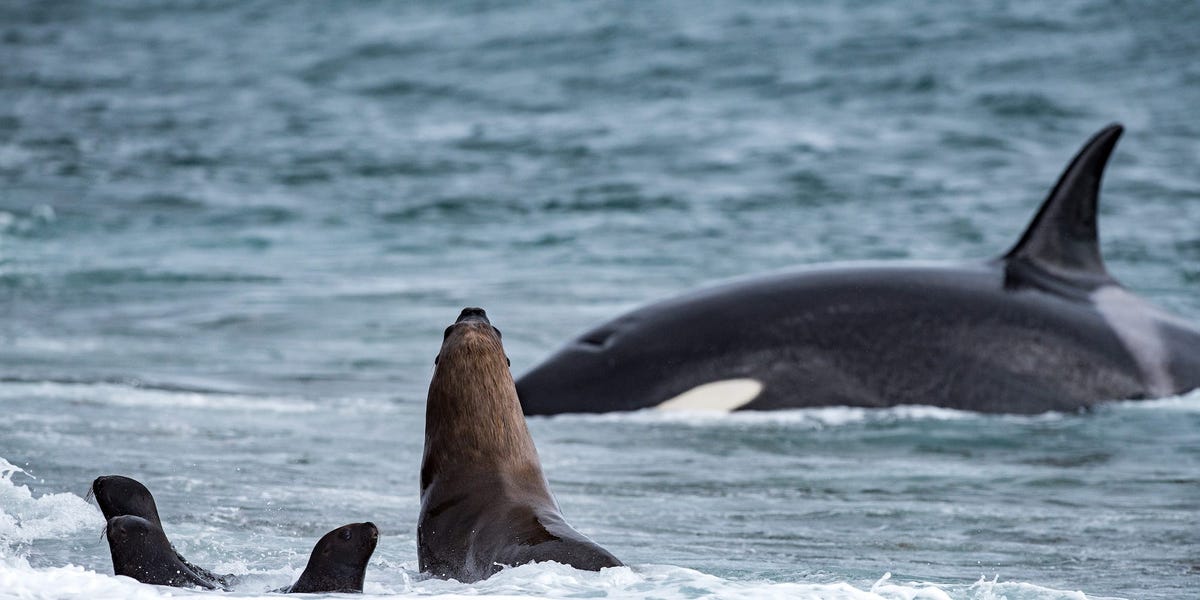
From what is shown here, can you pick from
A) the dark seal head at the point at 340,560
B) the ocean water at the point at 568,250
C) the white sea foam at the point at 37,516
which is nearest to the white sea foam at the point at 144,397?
the ocean water at the point at 568,250

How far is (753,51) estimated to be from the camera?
104ft

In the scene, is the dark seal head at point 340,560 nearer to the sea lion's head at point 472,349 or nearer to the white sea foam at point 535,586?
the white sea foam at point 535,586

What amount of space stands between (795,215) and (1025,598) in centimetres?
1397

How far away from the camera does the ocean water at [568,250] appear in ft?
20.4

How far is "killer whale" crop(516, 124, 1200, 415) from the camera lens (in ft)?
29.5

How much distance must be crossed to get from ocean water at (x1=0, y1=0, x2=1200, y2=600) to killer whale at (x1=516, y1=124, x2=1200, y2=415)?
0.21 metres

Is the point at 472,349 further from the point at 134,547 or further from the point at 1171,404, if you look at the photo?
the point at 1171,404

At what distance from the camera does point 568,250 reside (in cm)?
1633

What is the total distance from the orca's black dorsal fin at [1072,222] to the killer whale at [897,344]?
1 cm

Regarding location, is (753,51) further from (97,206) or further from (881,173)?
(97,206)

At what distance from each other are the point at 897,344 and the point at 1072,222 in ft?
4.17

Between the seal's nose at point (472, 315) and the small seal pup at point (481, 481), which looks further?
the seal's nose at point (472, 315)

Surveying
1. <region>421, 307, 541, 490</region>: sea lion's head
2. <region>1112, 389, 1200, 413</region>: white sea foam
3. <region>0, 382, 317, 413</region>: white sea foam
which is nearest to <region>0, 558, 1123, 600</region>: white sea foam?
<region>421, 307, 541, 490</region>: sea lion's head

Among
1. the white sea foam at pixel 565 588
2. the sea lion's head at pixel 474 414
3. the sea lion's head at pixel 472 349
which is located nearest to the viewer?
the white sea foam at pixel 565 588
